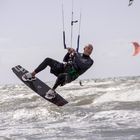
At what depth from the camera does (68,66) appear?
32.4ft

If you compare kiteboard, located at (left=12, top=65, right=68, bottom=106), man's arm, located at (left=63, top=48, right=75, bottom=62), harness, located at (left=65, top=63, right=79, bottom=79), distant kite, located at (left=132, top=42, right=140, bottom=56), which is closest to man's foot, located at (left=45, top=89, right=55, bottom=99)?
kiteboard, located at (left=12, top=65, right=68, bottom=106)

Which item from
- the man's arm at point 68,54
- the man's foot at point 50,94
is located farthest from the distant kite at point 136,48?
the man's foot at point 50,94

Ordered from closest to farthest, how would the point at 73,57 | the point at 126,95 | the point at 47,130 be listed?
the point at 73,57
the point at 47,130
the point at 126,95

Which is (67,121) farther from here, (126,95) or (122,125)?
(126,95)

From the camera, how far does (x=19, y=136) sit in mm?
11594

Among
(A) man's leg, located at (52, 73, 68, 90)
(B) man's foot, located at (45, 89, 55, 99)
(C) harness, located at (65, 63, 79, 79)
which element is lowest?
(B) man's foot, located at (45, 89, 55, 99)

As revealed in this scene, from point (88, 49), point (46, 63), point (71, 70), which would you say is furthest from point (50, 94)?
point (88, 49)

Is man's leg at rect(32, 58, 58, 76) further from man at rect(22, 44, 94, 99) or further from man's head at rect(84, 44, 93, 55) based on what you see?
man's head at rect(84, 44, 93, 55)

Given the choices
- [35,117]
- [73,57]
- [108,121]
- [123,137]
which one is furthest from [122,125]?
[35,117]

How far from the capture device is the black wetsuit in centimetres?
973

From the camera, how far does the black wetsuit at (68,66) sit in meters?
9.73

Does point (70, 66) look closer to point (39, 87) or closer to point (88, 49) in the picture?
point (88, 49)

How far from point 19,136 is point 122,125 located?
317 cm

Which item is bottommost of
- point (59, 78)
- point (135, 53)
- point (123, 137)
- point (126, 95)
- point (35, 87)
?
point (126, 95)
